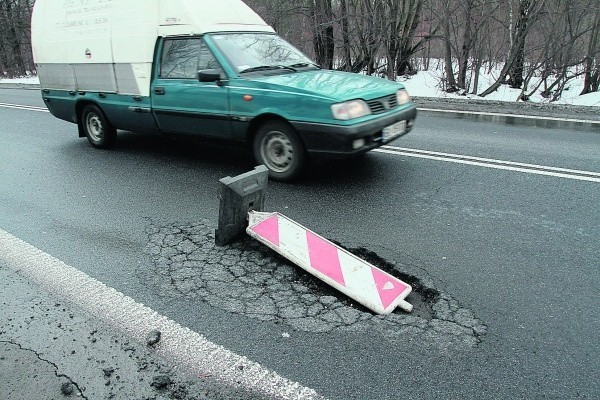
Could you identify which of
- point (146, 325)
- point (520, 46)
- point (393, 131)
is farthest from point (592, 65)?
point (146, 325)

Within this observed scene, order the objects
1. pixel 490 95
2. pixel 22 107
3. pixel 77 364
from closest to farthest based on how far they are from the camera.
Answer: pixel 77 364, pixel 22 107, pixel 490 95

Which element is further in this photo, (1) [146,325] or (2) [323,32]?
(2) [323,32]

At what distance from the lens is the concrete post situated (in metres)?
3.87

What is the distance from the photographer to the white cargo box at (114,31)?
6.05 metres

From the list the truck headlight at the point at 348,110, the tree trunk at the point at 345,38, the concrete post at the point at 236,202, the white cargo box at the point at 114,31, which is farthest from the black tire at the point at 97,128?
the tree trunk at the point at 345,38

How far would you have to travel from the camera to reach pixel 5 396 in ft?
7.93

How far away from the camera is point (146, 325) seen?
2947mm

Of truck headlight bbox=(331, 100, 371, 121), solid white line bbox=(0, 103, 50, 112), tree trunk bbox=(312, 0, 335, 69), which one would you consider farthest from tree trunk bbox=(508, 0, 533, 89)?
solid white line bbox=(0, 103, 50, 112)

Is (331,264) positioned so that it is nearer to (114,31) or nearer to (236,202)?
(236,202)

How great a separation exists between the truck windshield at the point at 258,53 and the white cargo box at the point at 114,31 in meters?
0.19

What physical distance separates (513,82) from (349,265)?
11.6 meters

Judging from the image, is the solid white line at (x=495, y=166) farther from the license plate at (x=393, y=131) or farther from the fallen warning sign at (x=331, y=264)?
the fallen warning sign at (x=331, y=264)

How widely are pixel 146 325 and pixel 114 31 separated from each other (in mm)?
5020

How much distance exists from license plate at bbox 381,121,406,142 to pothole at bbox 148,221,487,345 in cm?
183
